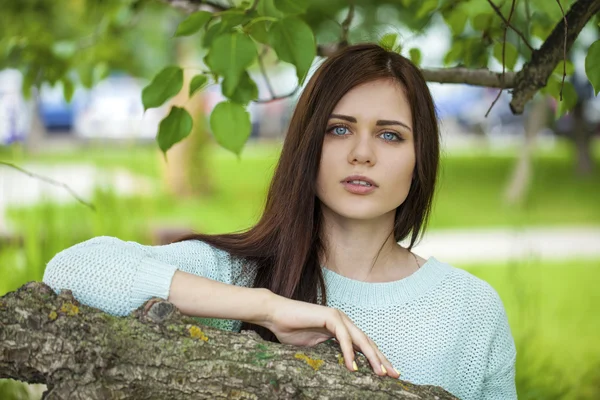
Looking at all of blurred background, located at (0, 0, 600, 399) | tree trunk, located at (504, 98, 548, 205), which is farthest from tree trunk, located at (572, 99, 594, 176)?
tree trunk, located at (504, 98, 548, 205)

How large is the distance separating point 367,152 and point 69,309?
69 cm

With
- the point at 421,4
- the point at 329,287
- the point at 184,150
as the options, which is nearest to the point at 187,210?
the point at 184,150

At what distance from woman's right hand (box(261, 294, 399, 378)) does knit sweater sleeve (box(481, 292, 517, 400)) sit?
51 centimetres

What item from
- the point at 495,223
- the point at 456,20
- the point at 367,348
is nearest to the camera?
the point at 367,348

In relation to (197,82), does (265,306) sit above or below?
below

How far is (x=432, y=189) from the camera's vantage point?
1951mm

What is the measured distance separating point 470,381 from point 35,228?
269 centimetres

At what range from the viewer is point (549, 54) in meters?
1.94

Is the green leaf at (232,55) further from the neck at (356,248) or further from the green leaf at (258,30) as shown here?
the neck at (356,248)

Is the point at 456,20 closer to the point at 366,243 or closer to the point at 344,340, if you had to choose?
the point at 366,243

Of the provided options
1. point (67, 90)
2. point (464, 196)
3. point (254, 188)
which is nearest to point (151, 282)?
point (67, 90)

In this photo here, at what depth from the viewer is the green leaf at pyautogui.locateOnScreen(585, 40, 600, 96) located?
160cm

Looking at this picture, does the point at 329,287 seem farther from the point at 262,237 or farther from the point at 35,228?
the point at 35,228

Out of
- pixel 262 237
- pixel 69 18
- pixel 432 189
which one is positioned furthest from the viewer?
pixel 69 18
